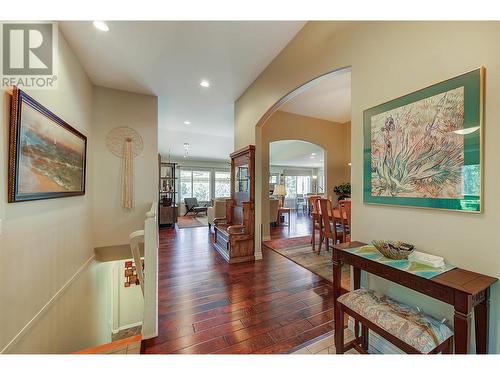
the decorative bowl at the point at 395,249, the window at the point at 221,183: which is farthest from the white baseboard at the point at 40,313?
the window at the point at 221,183

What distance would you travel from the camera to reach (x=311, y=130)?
5375 millimetres

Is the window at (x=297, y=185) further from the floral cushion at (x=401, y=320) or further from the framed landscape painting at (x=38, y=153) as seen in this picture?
the floral cushion at (x=401, y=320)

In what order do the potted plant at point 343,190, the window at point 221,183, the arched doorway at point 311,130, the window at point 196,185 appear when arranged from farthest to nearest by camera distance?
the window at point 221,183 → the window at point 196,185 → the potted plant at point 343,190 → the arched doorway at point 311,130

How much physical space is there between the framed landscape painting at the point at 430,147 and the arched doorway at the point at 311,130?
1991 mm

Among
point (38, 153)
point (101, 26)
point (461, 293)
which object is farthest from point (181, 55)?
point (461, 293)

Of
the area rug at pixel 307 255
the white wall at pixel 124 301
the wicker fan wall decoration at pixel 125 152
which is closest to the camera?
the area rug at pixel 307 255

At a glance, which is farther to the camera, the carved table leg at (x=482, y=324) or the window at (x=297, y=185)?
the window at (x=297, y=185)

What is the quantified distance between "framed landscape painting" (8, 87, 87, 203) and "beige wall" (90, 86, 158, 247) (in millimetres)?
989

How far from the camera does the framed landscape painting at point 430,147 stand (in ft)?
3.65

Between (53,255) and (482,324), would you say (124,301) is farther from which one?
(482,324)
